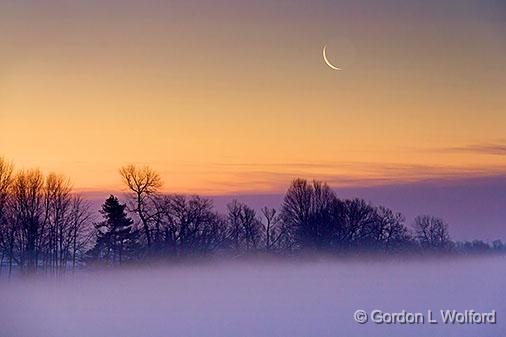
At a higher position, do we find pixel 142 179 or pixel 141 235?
pixel 142 179

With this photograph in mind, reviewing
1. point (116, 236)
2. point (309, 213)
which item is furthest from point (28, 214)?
point (309, 213)

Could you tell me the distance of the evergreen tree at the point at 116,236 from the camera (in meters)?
18.7

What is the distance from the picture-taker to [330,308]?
12.9 m

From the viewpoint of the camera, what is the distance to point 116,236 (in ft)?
61.9

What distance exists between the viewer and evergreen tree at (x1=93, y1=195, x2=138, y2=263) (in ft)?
61.5

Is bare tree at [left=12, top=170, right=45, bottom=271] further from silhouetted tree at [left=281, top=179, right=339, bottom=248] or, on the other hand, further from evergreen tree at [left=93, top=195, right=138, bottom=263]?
silhouetted tree at [left=281, top=179, right=339, bottom=248]

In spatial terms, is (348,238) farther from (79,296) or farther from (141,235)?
(79,296)

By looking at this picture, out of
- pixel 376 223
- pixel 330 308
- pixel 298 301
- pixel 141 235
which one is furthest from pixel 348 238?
pixel 330 308

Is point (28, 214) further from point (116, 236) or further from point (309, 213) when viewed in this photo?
point (309, 213)

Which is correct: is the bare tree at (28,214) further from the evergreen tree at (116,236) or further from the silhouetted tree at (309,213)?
the silhouetted tree at (309,213)

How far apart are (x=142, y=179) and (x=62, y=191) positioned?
1840 mm

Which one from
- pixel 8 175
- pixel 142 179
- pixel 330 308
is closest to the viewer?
pixel 330 308

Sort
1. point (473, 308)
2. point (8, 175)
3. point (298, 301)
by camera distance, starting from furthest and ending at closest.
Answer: point (8, 175) < point (298, 301) < point (473, 308)

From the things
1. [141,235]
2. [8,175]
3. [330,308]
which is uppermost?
[8,175]
